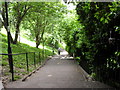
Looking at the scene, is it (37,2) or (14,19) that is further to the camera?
(14,19)

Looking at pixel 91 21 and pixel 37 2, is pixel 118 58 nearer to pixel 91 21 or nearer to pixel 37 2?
pixel 91 21

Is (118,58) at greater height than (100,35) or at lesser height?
lesser

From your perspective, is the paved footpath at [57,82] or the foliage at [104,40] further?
the paved footpath at [57,82]

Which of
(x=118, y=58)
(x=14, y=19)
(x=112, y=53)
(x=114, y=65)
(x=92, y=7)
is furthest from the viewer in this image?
(x=14, y=19)

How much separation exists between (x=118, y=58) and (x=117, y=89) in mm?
888

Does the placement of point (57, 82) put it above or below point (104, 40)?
below

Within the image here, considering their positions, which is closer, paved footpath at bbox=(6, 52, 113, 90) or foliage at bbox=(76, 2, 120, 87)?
foliage at bbox=(76, 2, 120, 87)

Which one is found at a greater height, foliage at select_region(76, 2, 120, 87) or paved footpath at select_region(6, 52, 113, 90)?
foliage at select_region(76, 2, 120, 87)

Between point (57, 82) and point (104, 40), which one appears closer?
point (104, 40)

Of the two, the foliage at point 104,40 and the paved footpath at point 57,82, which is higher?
the foliage at point 104,40

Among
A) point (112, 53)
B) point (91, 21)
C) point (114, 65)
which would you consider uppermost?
point (91, 21)

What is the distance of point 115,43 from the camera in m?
3.69

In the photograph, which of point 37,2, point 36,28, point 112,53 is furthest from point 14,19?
point 112,53

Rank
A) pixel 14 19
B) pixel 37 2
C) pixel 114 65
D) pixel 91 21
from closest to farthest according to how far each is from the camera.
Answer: pixel 114 65
pixel 91 21
pixel 37 2
pixel 14 19
